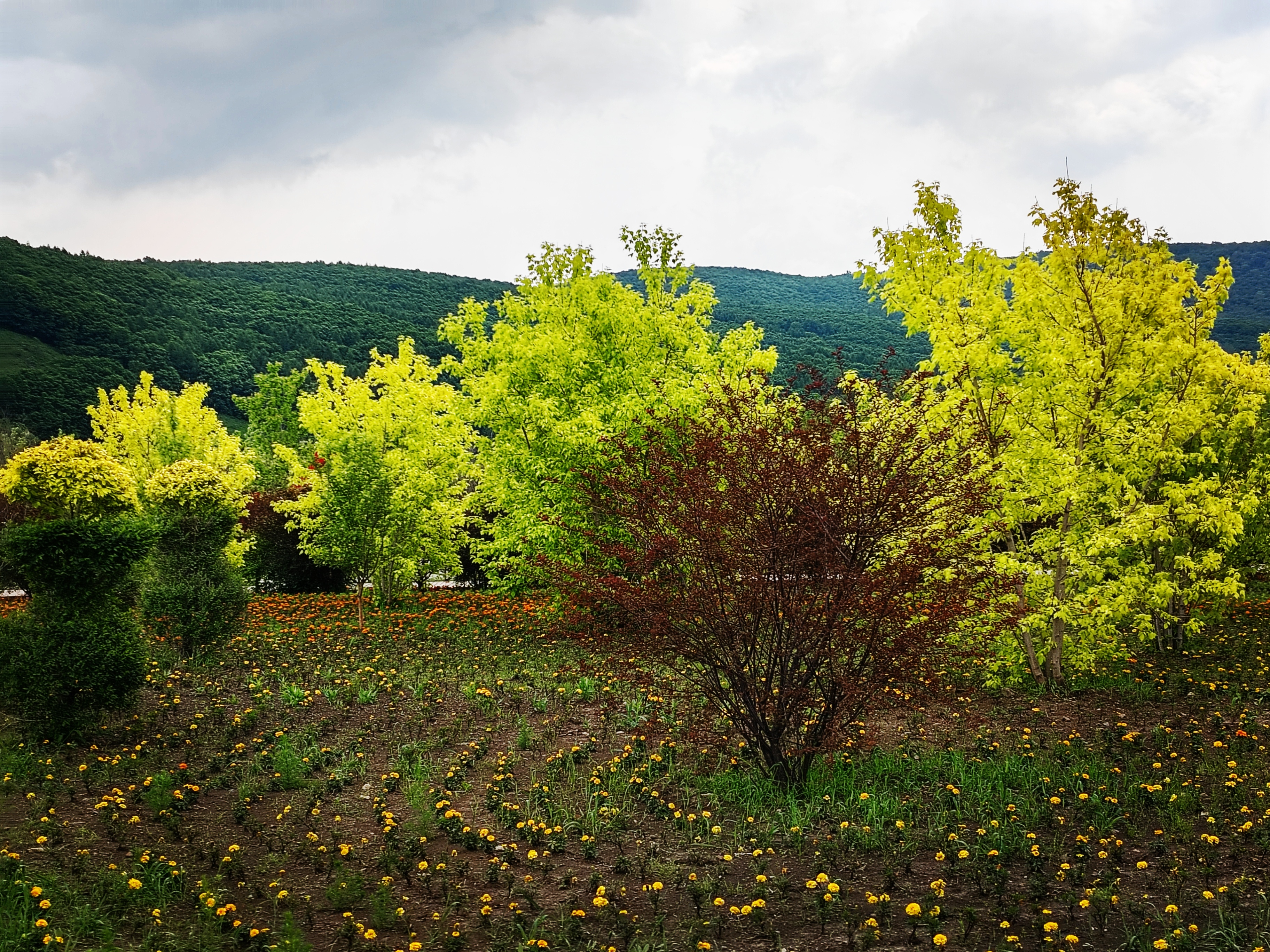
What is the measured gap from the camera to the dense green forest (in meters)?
52.2

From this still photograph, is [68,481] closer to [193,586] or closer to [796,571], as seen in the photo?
[193,586]

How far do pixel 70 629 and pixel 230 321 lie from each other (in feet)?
206

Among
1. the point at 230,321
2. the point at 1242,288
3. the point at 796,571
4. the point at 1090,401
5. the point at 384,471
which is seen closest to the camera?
the point at 796,571

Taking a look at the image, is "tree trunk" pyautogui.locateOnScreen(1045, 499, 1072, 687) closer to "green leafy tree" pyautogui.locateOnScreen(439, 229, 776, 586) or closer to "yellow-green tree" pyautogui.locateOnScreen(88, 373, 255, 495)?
"green leafy tree" pyautogui.locateOnScreen(439, 229, 776, 586)

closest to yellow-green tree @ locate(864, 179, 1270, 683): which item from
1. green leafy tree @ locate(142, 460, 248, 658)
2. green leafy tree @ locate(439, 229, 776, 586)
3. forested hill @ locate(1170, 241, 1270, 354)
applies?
green leafy tree @ locate(439, 229, 776, 586)

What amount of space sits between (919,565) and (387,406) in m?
12.2

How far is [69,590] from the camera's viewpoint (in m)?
7.77

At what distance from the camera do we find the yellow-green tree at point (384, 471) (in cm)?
1359

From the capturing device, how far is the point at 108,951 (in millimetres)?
4066

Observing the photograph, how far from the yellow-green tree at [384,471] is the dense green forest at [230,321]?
3064cm

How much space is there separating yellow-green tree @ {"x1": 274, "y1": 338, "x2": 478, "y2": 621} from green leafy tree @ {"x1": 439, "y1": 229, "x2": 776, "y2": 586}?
42.8 inches

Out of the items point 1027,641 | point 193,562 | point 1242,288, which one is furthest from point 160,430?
point 1242,288

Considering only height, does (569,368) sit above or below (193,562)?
above

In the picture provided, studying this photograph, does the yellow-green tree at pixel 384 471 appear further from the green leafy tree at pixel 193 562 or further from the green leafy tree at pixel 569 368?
the green leafy tree at pixel 193 562
